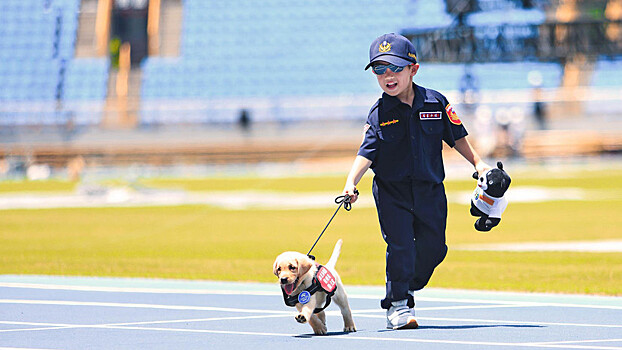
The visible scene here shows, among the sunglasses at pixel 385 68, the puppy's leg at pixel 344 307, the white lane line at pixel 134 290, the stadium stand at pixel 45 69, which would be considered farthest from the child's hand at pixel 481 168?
the stadium stand at pixel 45 69

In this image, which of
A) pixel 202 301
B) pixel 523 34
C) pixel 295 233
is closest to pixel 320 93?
pixel 523 34

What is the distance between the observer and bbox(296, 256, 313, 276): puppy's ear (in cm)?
652

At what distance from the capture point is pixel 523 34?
52156 millimetres

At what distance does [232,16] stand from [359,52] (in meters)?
8.91

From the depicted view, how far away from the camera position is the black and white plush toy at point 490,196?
684 cm

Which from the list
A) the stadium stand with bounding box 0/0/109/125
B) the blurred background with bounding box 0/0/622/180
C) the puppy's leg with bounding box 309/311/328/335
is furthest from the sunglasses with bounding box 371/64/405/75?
the stadium stand with bounding box 0/0/109/125

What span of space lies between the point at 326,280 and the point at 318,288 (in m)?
0.09

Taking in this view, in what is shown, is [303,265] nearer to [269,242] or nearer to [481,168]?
[481,168]

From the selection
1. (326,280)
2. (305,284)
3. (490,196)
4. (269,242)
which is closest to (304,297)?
(305,284)

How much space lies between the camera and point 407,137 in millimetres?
7008

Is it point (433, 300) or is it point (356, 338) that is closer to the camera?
point (356, 338)

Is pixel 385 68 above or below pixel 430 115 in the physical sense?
above

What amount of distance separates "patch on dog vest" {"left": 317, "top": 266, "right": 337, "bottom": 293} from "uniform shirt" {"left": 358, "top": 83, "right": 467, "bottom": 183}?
804mm

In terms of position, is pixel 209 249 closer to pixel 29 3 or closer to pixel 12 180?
pixel 12 180
